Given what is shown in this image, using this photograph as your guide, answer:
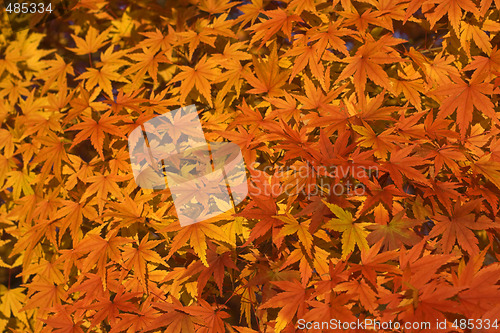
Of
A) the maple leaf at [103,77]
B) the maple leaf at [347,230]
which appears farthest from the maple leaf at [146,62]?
the maple leaf at [347,230]

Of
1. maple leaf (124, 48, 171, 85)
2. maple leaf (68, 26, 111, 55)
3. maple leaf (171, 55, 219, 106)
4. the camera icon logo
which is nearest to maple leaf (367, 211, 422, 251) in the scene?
the camera icon logo

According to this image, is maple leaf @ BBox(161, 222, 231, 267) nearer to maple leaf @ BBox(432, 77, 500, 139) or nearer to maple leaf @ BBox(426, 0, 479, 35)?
maple leaf @ BBox(432, 77, 500, 139)

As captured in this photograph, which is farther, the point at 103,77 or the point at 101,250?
the point at 103,77

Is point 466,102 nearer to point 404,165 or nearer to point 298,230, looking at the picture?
point 404,165

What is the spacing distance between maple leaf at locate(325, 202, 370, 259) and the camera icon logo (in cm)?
44

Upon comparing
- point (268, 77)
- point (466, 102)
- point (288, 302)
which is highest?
Result: point (268, 77)

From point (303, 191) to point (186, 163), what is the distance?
2.31 feet

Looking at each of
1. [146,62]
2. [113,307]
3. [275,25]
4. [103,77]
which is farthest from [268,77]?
[113,307]

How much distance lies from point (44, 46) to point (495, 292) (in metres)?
3.55

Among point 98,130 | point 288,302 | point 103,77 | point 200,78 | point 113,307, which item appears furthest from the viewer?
point 103,77

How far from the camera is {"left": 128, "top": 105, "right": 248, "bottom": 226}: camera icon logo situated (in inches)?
71.2

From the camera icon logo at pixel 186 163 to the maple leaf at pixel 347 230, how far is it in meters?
0.44

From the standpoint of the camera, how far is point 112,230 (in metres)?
1.89

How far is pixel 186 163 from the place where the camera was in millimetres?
2068
